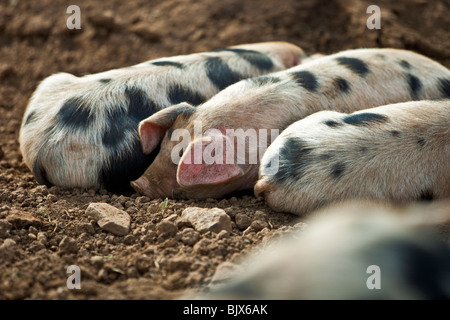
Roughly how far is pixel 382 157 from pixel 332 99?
0.83 m

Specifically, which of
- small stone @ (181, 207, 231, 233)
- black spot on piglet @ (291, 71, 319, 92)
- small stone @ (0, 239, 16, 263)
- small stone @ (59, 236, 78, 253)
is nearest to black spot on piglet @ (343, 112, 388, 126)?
black spot on piglet @ (291, 71, 319, 92)

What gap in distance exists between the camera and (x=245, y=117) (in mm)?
3873

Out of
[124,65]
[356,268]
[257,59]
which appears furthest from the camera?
[124,65]

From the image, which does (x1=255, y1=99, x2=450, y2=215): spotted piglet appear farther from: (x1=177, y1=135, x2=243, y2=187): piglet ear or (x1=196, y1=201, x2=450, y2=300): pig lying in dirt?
(x1=196, y1=201, x2=450, y2=300): pig lying in dirt

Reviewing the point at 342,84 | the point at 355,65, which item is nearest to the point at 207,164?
the point at 342,84

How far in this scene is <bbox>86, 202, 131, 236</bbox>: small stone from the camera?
3.37m

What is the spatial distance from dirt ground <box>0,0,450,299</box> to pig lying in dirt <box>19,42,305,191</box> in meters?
0.15

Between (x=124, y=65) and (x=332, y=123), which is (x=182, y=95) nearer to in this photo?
(x=332, y=123)

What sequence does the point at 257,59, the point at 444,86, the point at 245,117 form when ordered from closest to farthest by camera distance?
the point at 245,117 < the point at 444,86 < the point at 257,59

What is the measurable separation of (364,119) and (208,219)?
1.12 m

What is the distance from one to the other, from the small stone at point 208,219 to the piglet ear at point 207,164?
0.29m

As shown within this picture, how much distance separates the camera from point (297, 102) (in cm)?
402
